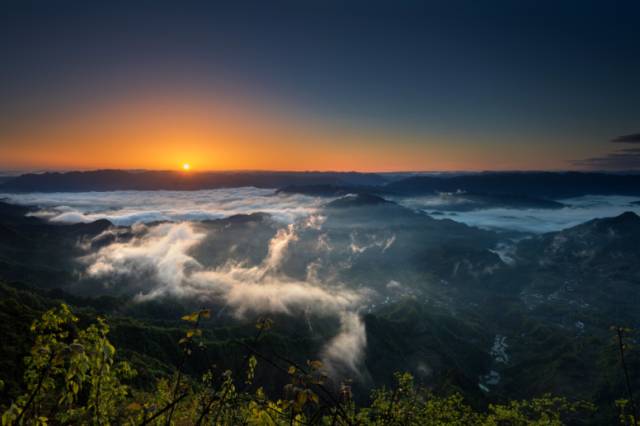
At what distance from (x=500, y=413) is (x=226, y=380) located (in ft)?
81.8

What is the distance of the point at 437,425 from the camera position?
26734 mm

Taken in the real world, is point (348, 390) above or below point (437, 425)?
above

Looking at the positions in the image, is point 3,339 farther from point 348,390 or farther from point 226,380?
point 348,390

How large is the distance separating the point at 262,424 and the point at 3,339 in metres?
127

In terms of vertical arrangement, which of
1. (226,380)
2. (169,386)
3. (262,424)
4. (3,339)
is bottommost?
(3,339)

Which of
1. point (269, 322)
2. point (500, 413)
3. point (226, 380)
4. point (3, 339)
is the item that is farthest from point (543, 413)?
point (3, 339)

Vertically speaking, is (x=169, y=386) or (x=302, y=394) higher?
(x=302, y=394)

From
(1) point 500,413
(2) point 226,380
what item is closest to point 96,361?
(2) point 226,380

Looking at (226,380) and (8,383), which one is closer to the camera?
(226,380)

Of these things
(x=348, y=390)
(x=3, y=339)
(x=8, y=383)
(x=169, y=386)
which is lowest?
(x=3, y=339)

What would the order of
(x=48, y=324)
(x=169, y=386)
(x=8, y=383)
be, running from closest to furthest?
(x=48, y=324) < (x=169, y=386) < (x=8, y=383)

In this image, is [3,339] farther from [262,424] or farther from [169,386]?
[262,424]

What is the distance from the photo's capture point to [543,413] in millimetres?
27125

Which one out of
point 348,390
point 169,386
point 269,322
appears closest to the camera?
point 348,390
